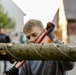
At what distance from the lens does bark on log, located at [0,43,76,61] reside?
3.29 m

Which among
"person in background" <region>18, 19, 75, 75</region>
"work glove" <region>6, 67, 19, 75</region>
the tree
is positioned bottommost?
"work glove" <region>6, 67, 19, 75</region>

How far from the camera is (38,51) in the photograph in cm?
331

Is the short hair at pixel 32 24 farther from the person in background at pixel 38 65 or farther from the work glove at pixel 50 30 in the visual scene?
the work glove at pixel 50 30

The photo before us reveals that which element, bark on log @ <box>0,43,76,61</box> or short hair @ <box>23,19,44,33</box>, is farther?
short hair @ <box>23,19,44,33</box>

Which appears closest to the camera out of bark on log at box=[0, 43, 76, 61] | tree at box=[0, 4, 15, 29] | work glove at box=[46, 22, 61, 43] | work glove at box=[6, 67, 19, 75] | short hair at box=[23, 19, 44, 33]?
bark on log at box=[0, 43, 76, 61]

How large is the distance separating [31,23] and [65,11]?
31.2 m

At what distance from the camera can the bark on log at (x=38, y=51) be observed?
329cm

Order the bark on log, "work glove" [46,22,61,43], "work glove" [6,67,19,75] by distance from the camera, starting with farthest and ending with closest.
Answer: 1. "work glove" [6,67,19,75]
2. "work glove" [46,22,61,43]
3. the bark on log

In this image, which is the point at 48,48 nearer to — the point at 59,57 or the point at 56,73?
the point at 59,57

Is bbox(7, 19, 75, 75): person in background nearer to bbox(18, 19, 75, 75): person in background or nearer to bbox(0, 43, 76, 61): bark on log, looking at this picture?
bbox(18, 19, 75, 75): person in background

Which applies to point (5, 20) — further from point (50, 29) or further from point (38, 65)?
point (50, 29)

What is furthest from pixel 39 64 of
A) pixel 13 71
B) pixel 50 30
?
pixel 50 30

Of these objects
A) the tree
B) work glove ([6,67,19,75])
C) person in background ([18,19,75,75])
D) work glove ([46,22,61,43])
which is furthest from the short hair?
the tree

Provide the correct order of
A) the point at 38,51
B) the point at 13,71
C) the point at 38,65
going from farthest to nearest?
the point at 38,65
the point at 13,71
the point at 38,51
